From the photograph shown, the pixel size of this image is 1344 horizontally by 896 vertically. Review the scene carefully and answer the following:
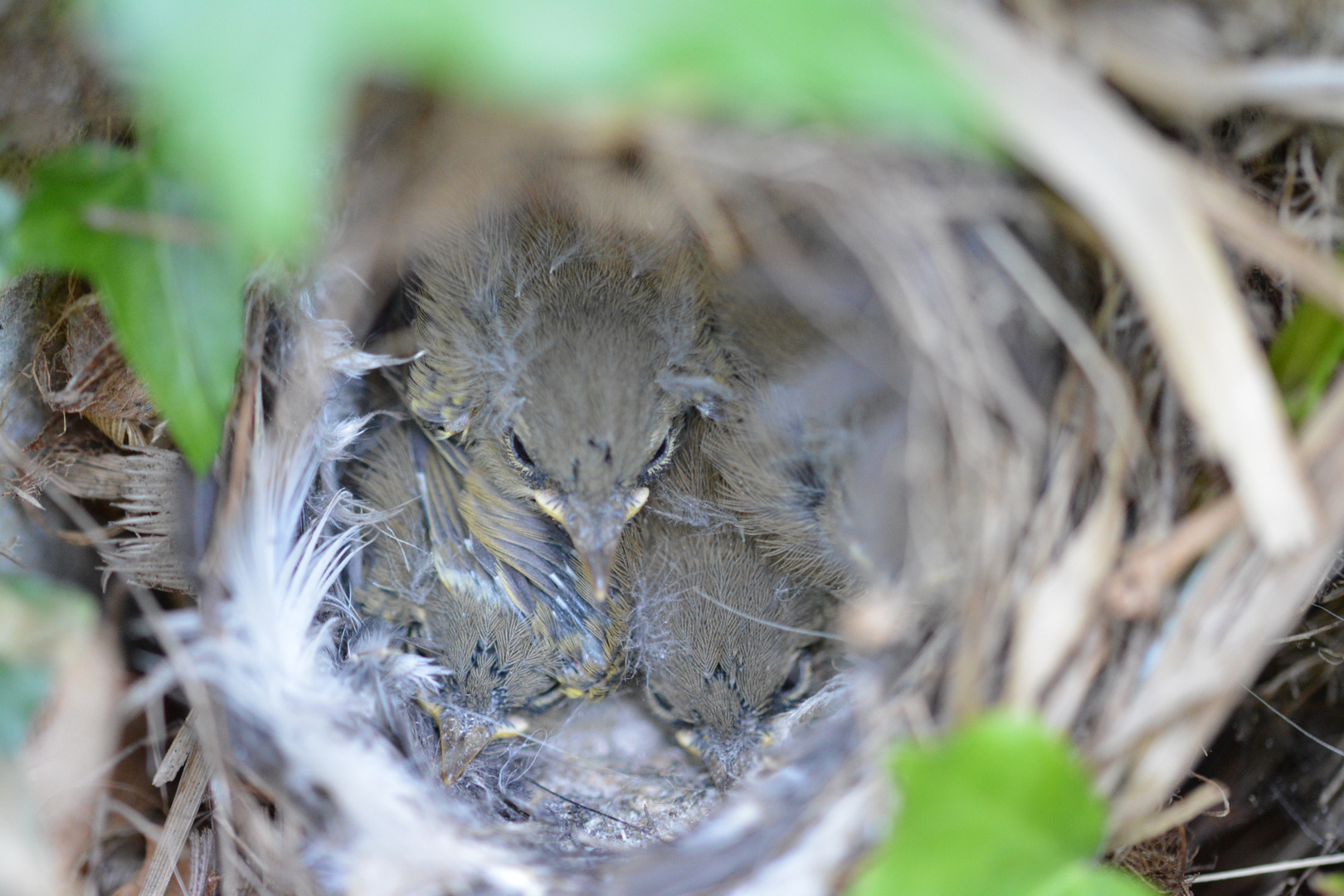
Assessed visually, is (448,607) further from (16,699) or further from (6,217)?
(6,217)

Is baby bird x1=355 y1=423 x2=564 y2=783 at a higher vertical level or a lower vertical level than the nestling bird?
lower

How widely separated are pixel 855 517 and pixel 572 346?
0.49 meters

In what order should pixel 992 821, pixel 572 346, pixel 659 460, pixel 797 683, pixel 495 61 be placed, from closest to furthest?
pixel 495 61
pixel 992 821
pixel 572 346
pixel 659 460
pixel 797 683

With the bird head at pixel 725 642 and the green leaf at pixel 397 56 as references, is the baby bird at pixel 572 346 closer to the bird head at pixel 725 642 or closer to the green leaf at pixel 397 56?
the bird head at pixel 725 642

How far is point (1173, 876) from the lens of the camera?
48.6 inches

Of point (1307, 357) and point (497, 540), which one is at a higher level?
point (1307, 357)

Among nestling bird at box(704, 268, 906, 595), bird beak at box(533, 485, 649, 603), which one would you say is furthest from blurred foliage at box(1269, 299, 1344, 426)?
bird beak at box(533, 485, 649, 603)

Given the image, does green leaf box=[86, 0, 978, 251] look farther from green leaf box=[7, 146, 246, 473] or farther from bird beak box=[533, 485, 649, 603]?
bird beak box=[533, 485, 649, 603]

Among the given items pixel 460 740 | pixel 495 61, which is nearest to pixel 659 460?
pixel 460 740

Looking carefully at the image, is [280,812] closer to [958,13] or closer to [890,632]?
[890,632]

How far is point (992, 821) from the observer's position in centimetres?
72

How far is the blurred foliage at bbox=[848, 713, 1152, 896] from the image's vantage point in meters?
0.70

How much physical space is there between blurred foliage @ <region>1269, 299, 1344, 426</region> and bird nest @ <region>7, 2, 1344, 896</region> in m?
0.03

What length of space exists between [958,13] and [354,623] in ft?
4.07
